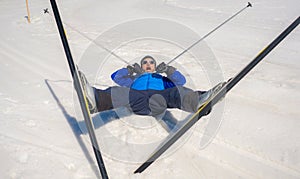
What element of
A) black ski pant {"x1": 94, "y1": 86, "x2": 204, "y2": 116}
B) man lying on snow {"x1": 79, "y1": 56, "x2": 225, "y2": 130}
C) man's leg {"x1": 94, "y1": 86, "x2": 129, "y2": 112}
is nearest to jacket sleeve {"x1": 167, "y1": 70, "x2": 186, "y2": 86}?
→ man lying on snow {"x1": 79, "y1": 56, "x2": 225, "y2": 130}

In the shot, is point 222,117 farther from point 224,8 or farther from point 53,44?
point 224,8

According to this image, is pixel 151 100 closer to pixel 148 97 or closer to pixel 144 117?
pixel 148 97

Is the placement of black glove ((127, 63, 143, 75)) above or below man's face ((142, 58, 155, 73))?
below

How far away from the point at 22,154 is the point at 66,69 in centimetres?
206

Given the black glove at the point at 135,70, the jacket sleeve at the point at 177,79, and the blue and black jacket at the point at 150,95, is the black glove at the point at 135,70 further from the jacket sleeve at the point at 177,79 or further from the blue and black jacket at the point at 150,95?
the blue and black jacket at the point at 150,95

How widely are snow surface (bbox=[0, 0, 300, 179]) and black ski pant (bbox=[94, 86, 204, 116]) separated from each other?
1.09 ft

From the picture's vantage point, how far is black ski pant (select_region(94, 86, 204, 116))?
277 cm

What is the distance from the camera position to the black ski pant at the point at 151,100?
9.09 feet

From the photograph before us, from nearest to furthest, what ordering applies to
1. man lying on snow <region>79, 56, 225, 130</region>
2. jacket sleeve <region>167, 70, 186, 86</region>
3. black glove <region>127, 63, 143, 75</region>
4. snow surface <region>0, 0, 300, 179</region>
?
snow surface <region>0, 0, 300, 179</region>, man lying on snow <region>79, 56, 225, 130</region>, jacket sleeve <region>167, 70, 186, 86</region>, black glove <region>127, 63, 143, 75</region>

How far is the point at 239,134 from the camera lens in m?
2.94

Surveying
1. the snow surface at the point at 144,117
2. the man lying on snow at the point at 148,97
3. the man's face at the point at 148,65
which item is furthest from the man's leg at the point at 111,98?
the man's face at the point at 148,65

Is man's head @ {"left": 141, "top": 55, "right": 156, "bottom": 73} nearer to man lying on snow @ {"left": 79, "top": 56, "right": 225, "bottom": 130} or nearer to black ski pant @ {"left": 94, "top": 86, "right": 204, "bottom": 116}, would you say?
man lying on snow @ {"left": 79, "top": 56, "right": 225, "bottom": 130}

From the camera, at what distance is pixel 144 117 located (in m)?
3.27

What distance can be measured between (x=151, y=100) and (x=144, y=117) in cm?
54
